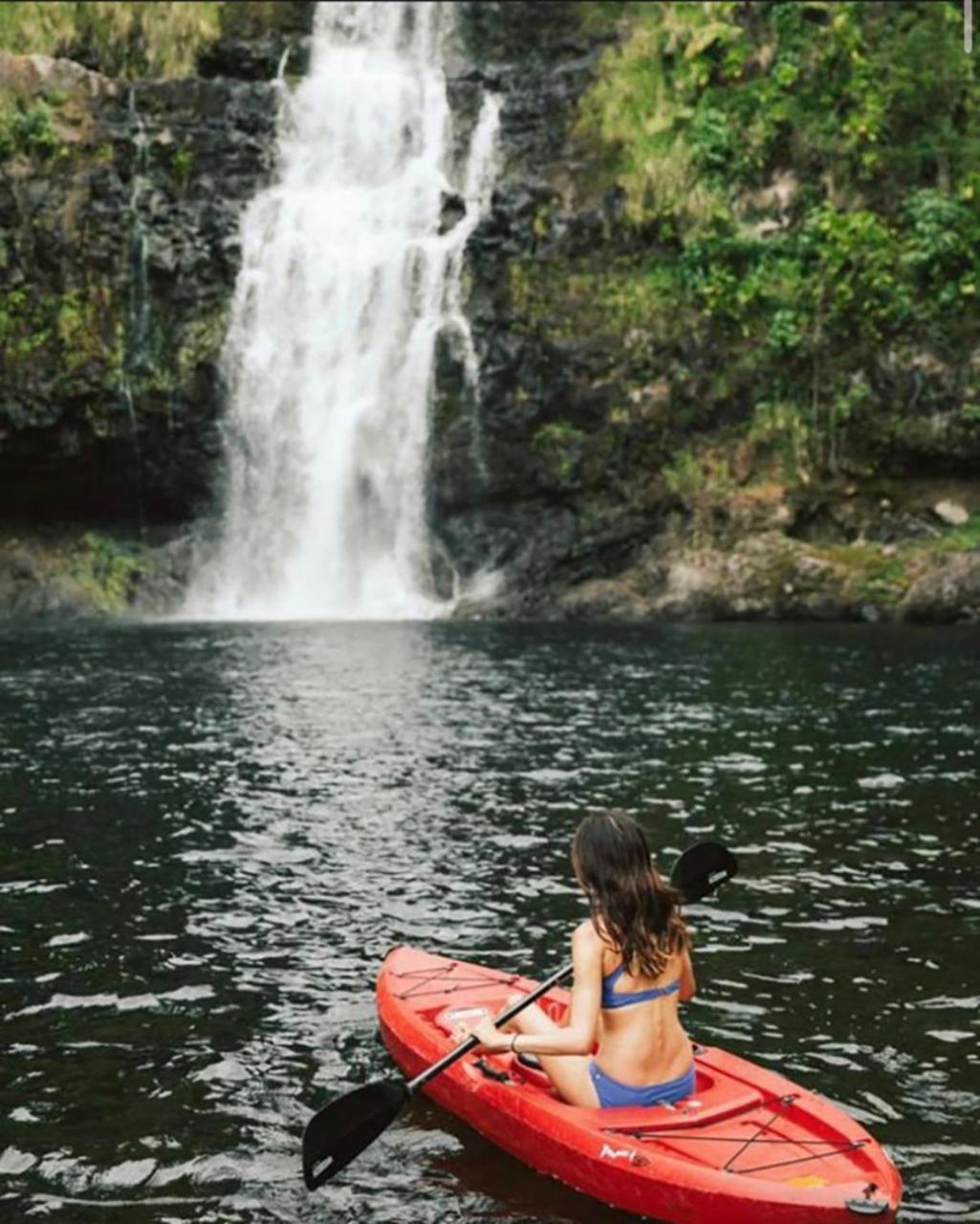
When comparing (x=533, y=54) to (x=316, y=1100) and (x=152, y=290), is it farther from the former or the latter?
(x=316, y=1100)

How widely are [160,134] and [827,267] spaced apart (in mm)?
16813

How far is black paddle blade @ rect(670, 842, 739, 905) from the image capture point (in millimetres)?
7523

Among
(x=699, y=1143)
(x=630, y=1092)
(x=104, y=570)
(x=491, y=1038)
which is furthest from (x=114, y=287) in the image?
(x=699, y=1143)

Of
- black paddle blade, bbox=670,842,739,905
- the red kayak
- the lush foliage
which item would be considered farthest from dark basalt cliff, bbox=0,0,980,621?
the red kayak

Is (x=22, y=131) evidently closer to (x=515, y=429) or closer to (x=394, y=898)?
(x=515, y=429)

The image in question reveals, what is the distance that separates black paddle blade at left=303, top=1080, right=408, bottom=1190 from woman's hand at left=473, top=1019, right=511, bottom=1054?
0.42 metres

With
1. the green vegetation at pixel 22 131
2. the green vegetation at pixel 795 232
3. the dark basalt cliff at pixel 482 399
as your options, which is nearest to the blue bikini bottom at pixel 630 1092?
the dark basalt cliff at pixel 482 399

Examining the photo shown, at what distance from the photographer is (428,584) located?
1328 inches

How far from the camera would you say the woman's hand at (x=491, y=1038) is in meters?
6.24

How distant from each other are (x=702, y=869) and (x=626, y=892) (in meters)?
1.94

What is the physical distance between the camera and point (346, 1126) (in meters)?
5.80

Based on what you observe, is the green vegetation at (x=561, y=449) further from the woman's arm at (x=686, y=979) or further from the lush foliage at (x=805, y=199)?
the woman's arm at (x=686, y=979)

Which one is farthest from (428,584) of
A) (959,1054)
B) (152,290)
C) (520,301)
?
(959,1054)

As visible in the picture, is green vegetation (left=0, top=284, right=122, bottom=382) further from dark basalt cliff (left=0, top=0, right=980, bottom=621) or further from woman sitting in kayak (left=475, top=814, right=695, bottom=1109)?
woman sitting in kayak (left=475, top=814, right=695, bottom=1109)
